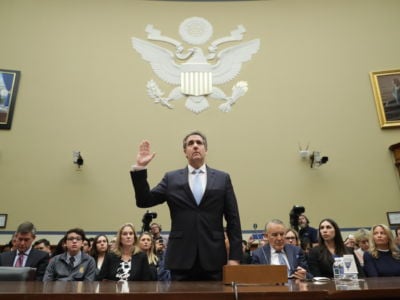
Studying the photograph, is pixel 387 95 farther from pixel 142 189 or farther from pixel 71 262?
pixel 142 189

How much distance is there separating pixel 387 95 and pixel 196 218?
7932mm

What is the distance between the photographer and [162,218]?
7812mm

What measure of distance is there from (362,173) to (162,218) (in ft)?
14.8

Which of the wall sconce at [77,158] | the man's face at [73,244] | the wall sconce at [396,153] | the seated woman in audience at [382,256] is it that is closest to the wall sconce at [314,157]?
the wall sconce at [396,153]

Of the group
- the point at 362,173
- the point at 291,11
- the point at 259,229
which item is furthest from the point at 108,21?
the point at 362,173

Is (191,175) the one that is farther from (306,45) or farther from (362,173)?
(306,45)

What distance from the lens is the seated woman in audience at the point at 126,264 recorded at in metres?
3.29

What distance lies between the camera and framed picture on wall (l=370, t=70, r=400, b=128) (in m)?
8.37

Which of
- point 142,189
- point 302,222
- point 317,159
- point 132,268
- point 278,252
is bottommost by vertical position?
point 132,268

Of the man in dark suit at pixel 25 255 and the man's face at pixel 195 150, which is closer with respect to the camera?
the man's face at pixel 195 150

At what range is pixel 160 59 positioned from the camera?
8.99 m

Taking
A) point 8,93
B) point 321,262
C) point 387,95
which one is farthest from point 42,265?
point 387,95

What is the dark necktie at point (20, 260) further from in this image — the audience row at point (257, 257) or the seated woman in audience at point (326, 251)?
the seated woman in audience at point (326, 251)

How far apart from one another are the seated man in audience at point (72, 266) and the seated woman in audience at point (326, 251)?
6.65 ft
